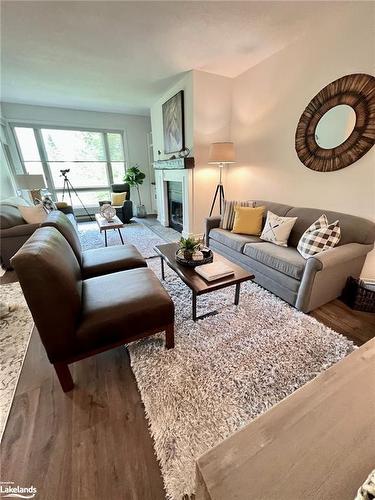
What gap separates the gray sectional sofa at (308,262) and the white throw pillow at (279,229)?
0.08 meters

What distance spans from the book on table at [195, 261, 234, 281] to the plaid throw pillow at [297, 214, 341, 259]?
0.85m

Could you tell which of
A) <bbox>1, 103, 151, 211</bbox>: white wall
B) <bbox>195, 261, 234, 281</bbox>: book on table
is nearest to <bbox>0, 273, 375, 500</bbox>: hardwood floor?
<bbox>195, 261, 234, 281</bbox>: book on table

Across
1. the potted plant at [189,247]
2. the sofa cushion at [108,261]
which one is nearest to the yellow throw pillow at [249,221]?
the potted plant at [189,247]

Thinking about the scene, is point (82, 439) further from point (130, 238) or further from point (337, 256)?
point (130, 238)

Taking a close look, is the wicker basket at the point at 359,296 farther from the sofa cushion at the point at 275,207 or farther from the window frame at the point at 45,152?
the window frame at the point at 45,152

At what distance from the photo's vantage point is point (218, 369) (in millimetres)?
1434

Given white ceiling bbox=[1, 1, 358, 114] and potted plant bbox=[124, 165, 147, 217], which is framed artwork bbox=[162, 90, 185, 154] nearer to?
white ceiling bbox=[1, 1, 358, 114]

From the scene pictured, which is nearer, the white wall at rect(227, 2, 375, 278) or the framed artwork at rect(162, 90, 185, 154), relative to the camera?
the white wall at rect(227, 2, 375, 278)

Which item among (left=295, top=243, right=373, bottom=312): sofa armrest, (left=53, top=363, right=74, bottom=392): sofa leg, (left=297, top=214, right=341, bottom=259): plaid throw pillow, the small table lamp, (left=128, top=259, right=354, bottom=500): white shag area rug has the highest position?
the small table lamp

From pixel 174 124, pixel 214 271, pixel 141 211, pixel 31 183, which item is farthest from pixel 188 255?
pixel 141 211

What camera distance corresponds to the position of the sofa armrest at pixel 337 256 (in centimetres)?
176

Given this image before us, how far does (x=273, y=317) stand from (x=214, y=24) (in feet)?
9.78

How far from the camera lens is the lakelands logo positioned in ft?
2.95

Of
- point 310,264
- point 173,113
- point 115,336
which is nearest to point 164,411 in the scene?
point 115,336
